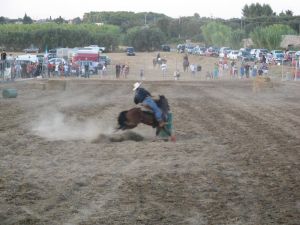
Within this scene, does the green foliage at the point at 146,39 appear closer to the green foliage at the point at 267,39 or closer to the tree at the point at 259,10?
the green foliage at the point at 267,39

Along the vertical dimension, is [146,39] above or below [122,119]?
above

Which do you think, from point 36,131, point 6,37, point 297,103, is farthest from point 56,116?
point 6,37

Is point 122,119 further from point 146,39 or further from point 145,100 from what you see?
point 146,39

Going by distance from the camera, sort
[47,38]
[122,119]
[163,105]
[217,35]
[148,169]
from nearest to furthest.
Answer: [148,169] → [122,119] → [163,105] → [47,38] → [217,35]

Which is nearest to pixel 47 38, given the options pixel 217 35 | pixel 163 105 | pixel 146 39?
pixel 146 39

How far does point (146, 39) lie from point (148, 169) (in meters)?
99.3

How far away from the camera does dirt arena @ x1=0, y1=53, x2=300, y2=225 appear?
8.60 m

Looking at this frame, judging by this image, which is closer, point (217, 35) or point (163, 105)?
point (163, 105)

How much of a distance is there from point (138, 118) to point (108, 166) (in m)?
3.15

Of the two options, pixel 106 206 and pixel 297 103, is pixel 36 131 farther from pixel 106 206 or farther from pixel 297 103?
pixel 297 103

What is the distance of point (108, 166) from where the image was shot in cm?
1224

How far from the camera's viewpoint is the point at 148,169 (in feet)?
38.9

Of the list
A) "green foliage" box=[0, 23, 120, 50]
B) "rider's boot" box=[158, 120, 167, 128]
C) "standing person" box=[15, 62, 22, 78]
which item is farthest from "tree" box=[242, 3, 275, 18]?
"rider's boot" box=[158, 120, 167, 128]

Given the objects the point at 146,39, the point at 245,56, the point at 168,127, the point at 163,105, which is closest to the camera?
the point at 163,105
